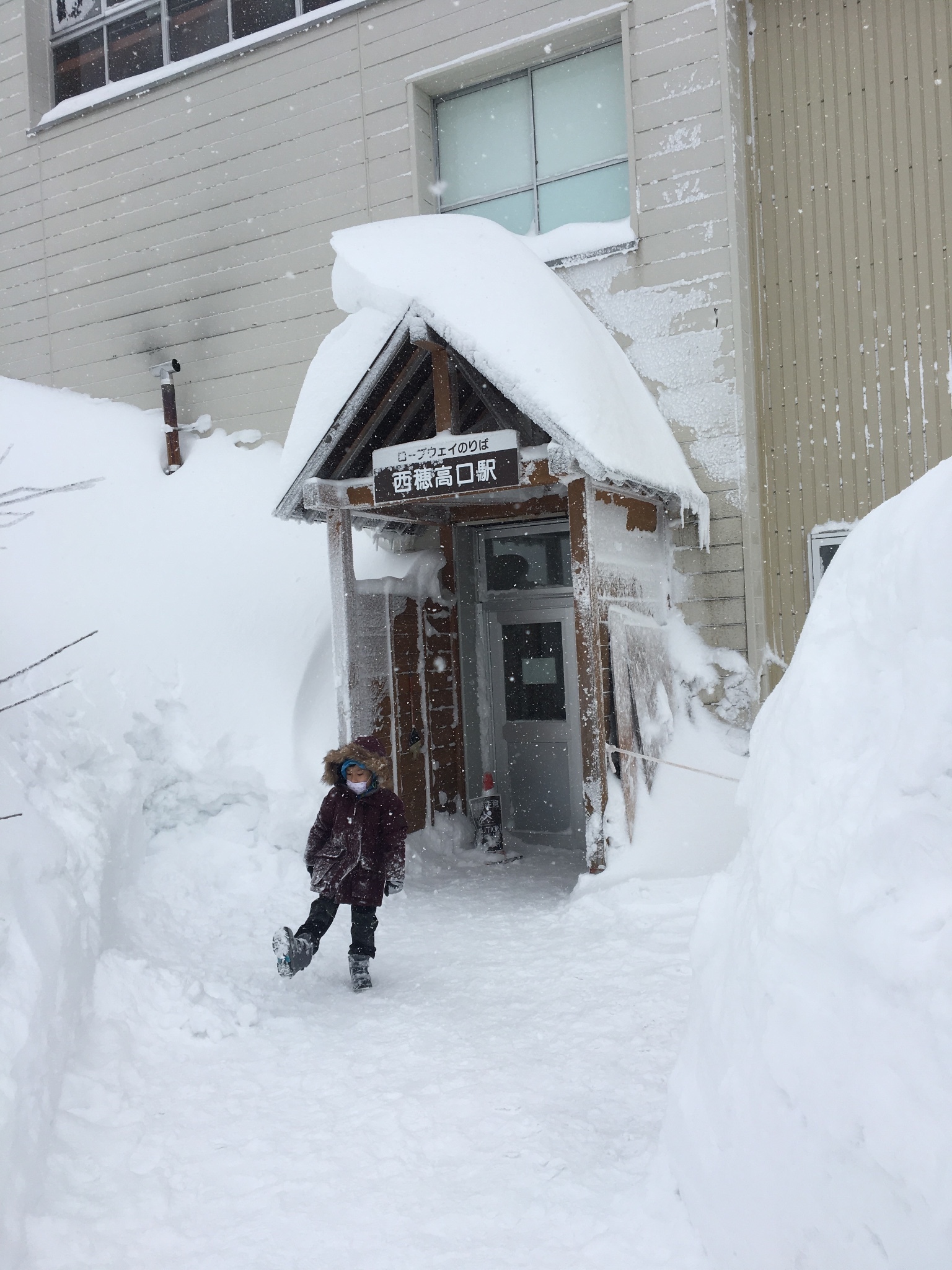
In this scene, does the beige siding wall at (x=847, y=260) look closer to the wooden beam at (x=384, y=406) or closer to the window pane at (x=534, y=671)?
the window pane at (x=534, y=671)

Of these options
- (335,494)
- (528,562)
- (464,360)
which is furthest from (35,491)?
(528,562)

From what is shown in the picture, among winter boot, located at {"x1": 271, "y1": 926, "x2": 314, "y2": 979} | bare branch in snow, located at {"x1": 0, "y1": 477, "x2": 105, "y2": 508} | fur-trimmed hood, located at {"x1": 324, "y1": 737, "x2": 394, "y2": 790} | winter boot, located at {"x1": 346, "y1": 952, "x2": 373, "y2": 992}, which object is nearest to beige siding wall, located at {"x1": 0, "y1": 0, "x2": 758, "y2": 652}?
bare branch in snow, located at {"x1": 0, "y1": 477, "x2": 105, "y2": 508}

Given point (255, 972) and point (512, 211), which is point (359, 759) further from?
point (512, 211)

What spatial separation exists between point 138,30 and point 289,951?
11.3 meters

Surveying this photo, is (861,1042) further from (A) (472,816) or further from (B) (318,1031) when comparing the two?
(A) (472,816)

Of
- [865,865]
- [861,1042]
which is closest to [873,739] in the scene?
[865,865]

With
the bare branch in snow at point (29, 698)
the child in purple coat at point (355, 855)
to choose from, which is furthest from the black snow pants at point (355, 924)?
the bare branch in snow at point (29, 698)

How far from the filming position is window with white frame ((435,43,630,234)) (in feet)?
29.8

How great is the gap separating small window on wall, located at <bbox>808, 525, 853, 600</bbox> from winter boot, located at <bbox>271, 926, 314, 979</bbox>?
5.34m

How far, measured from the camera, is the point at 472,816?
914 cm

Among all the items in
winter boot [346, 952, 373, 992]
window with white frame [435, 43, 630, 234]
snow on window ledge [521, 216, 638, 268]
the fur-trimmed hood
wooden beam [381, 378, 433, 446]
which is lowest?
winter boot [346, 952, 373, 992]

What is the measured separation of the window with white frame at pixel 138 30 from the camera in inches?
424

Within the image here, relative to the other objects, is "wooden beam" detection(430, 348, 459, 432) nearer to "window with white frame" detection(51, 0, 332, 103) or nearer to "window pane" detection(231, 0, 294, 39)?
"window with white frame" detection(51, 0, 332, 103)

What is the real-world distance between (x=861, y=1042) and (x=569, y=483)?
513cm
